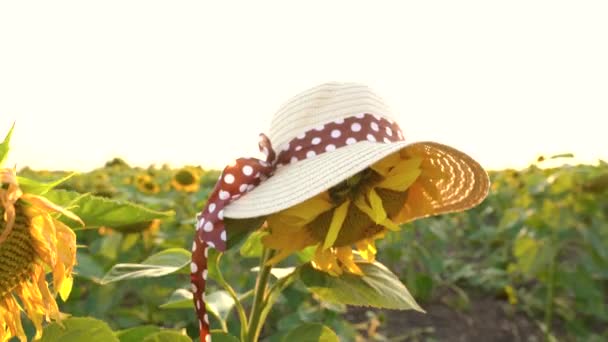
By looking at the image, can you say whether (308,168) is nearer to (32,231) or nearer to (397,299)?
(397,299)

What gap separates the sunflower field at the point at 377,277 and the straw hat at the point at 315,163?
0.29 ft

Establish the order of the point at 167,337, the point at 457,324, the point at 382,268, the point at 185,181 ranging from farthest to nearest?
the point at 185,181
the point at 457,324
the point at 382,268
the point at 167,337

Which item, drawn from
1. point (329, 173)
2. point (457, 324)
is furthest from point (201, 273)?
point (457, 324)

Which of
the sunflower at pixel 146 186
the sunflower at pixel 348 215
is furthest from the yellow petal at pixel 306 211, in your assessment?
the sunflower at pixel 146 186

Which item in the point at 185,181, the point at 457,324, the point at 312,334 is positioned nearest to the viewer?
the point at 312,334

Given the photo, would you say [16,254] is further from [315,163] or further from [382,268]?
[382,268]

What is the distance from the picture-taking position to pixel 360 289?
108 cm

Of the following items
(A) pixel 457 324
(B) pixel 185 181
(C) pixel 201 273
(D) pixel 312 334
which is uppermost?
(C) pixel 201 273

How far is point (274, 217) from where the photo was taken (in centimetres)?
103

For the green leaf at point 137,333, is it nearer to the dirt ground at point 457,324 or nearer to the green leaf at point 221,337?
the green leaf at point 221,337

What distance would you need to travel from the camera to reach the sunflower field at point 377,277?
107 centimetres

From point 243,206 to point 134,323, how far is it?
202 cm

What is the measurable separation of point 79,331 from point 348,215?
37 centimetres

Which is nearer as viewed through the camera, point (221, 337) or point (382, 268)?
point (221, 337)
